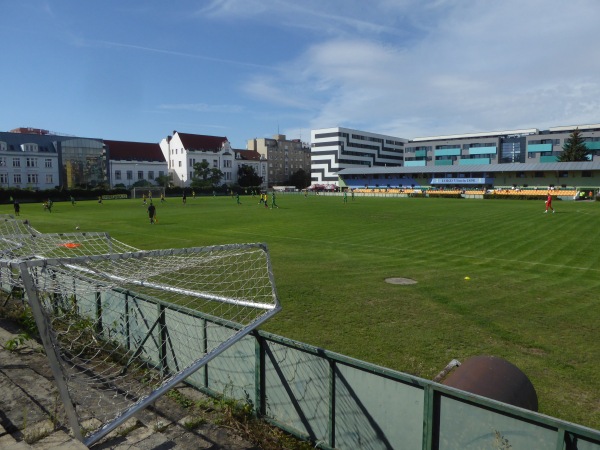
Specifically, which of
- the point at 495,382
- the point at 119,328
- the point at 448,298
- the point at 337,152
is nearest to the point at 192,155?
the point at 337,152

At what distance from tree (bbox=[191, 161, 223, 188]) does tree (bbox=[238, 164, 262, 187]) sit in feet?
23.1

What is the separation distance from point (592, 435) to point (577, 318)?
8015mm

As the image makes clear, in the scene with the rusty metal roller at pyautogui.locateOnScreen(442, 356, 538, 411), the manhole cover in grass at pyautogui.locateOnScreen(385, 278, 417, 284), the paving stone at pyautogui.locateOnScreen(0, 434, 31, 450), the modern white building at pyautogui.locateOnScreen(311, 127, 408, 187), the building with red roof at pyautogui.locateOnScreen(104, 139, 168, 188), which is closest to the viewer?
the rusty metal roller at pyautogui.locateOnScreen(442, 356, 538, 411)

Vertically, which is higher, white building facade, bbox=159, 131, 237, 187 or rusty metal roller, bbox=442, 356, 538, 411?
white building facade, bbox=159, 131, 237, 187

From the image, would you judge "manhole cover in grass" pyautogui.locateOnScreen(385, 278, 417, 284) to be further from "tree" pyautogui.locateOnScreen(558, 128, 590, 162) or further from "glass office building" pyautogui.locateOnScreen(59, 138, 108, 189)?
"tree" pyautogui.locateOnScreen(558, 128, 590, 162)

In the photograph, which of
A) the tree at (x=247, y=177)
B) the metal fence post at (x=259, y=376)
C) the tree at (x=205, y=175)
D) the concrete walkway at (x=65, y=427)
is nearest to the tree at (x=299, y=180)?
the tree at (x=247, y=177)

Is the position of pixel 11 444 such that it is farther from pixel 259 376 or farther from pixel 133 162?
pixel 133 162

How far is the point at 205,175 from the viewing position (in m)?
107

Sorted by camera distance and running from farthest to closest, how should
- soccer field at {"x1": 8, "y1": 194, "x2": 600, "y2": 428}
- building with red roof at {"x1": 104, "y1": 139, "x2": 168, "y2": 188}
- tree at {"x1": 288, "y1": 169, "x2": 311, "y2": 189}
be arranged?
tree at {"x1": 288, "y1": 169, "x2": 311, "y2": 189} < building with red roof at {"x1": 104, "y1": 139, "x2": 168, "y2": 188} < soccer field at {"x1": 8, "y1": 194, "x2": 600, "y2": 428}

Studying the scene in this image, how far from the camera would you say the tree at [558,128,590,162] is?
294 feet

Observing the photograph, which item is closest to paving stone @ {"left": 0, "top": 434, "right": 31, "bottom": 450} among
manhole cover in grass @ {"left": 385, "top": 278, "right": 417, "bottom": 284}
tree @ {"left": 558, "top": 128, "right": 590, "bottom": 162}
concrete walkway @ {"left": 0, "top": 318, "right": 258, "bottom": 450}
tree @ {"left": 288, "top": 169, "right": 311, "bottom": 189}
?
concrete walkway @ {"left": 0, "top": 318, "right": 258, "bottom": 450}

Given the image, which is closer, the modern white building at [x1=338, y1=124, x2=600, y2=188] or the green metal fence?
the green metal fence

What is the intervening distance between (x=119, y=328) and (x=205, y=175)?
101939mm

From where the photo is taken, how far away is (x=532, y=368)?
309 inches
